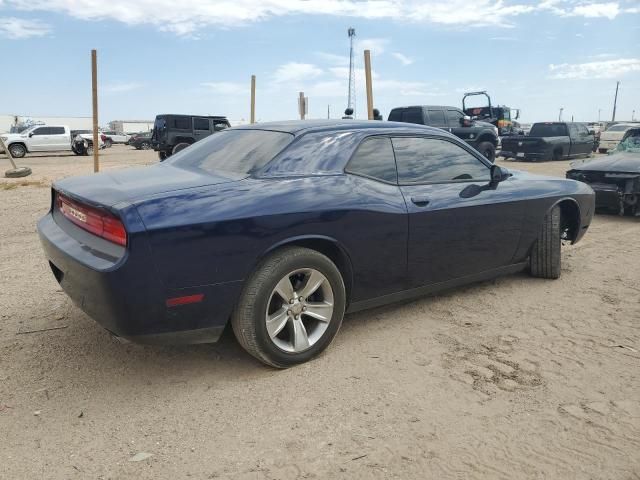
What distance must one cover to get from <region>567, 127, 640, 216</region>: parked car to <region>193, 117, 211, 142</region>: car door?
15939 mm

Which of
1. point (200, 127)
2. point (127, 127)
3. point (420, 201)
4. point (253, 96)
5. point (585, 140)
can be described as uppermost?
point (127, 127)

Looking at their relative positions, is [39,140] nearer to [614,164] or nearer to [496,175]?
[614,164]

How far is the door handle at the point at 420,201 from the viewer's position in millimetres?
3602

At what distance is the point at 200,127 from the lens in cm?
2130

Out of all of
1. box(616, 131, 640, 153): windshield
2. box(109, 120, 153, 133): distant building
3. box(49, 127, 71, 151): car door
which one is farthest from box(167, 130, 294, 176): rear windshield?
box(109, 120, 153, 133): distant building

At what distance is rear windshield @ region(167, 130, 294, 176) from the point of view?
330 centimetres

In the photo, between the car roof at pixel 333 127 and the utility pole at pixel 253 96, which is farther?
the utility pole at pixel 253 96

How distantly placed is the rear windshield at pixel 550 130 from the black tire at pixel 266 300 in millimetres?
18340

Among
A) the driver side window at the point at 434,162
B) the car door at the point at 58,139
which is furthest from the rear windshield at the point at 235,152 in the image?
the car door at the point at 58,139

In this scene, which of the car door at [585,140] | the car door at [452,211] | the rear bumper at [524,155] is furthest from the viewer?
the car door at [585,140]

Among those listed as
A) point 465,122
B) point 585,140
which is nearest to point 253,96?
point 465,122

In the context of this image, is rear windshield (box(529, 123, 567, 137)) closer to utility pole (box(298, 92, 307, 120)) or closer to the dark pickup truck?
the dark pickup truck

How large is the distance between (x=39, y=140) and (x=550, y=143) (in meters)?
23.9

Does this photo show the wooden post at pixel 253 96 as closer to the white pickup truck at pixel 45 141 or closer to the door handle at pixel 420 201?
the door handle at pixel 420 201
